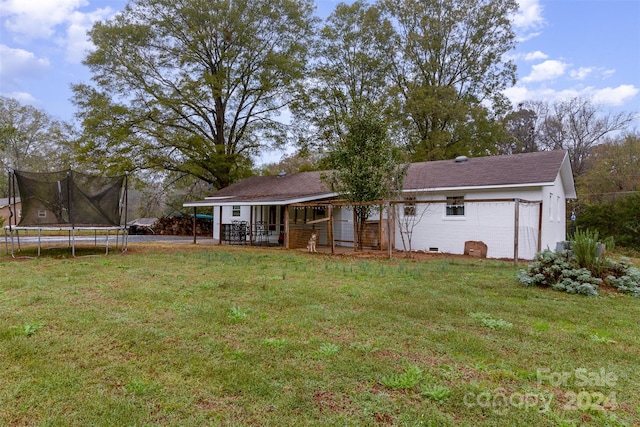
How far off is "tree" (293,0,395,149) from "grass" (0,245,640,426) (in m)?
19.4

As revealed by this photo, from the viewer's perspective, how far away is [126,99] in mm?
20281

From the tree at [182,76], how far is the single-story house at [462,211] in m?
7.76

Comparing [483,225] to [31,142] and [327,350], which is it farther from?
[31,142]

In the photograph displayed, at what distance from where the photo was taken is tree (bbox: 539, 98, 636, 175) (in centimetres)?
2460

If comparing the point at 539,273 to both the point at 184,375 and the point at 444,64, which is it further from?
the point at 444,64

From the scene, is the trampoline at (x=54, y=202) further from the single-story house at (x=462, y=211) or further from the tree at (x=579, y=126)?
the tree at (x=579, y=126)

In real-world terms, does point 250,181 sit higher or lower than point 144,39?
lower

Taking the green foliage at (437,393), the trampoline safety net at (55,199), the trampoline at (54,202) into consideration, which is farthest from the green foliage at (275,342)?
the trampoline safety net at (55,199)

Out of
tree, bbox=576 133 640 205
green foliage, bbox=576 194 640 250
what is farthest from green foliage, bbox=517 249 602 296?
tree, bbox=576 133 640 205

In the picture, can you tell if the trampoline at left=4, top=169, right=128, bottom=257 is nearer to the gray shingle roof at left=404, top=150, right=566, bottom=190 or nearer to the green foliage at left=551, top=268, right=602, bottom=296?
the green foliage at left=551, top=268, right=602, bottom=296

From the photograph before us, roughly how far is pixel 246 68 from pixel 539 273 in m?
19.3

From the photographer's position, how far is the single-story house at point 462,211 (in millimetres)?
11352

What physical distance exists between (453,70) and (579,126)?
10060mm

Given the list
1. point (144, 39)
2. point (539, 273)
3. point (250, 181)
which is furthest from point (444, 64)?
point (539, 273)
